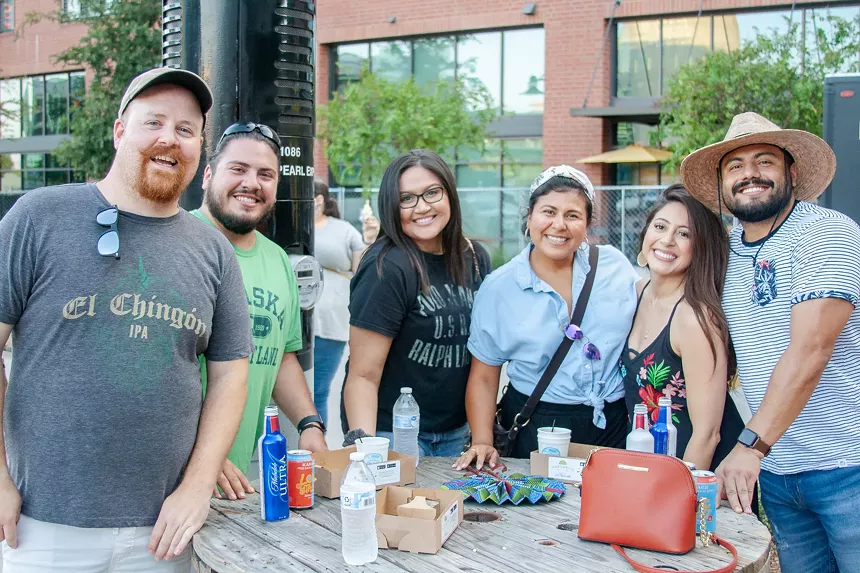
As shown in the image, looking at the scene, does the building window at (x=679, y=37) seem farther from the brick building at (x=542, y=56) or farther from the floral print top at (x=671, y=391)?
the floral print top at (x=671, y=391)

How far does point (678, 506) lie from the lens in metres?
2.69

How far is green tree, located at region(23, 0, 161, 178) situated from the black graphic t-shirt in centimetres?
1681

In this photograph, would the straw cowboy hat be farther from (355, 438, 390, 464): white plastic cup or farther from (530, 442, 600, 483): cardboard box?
A: (355, 438, 390, 464): white plastic cup

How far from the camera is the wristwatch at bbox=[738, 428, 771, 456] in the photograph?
10.6 ft

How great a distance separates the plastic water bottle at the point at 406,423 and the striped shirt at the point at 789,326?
1353mm

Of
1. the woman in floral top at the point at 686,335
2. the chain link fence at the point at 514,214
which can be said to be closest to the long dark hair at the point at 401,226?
the woman in floral top at the point at 686,335

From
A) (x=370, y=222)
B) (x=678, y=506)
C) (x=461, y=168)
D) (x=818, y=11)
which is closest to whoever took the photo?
(x=678, y=506)

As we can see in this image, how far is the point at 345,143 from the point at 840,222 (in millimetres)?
16089

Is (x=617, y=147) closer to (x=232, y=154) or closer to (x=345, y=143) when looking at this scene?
(x=345, y=143)

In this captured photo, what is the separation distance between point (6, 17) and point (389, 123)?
784 inches

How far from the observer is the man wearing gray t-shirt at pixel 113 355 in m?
2.69

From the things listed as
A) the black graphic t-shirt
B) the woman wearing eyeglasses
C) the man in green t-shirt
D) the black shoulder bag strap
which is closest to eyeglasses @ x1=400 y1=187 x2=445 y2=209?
the woman wearing eyeglasses

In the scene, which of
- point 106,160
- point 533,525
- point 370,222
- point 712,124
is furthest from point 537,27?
point 533,525

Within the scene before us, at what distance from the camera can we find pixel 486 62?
71.2 feet
